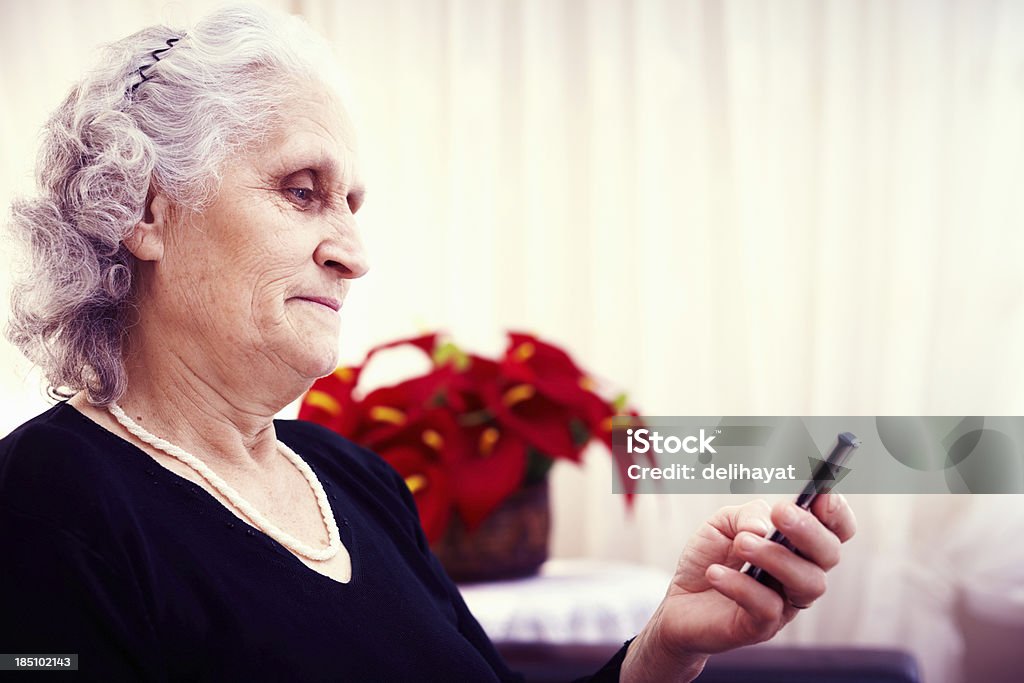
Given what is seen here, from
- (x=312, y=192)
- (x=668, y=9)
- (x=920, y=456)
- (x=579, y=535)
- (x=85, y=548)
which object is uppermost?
(x=668, y=9)

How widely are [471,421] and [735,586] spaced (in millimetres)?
766

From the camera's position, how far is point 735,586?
79cm

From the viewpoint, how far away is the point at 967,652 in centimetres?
205

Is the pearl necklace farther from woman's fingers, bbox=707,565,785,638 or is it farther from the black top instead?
woman's fingers, bbox=707,565,785,638

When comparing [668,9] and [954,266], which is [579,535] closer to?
[954,266]

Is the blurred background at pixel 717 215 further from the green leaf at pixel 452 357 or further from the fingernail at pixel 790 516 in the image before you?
the fingernail at pixel 790 516

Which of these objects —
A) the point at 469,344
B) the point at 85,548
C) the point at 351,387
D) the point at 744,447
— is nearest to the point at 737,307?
the point at 744,447

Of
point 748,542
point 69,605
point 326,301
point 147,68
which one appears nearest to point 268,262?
point 326,301

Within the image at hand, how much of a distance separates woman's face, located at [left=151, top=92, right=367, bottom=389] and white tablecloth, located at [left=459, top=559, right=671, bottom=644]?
645 mm

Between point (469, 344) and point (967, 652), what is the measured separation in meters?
1.30

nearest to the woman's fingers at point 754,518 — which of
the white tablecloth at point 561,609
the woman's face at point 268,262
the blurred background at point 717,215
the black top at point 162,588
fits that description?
the black top at point 162,588

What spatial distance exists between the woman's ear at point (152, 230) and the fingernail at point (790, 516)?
585mm

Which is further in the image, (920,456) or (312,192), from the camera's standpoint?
(920,456)

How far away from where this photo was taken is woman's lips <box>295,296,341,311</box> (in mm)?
888
